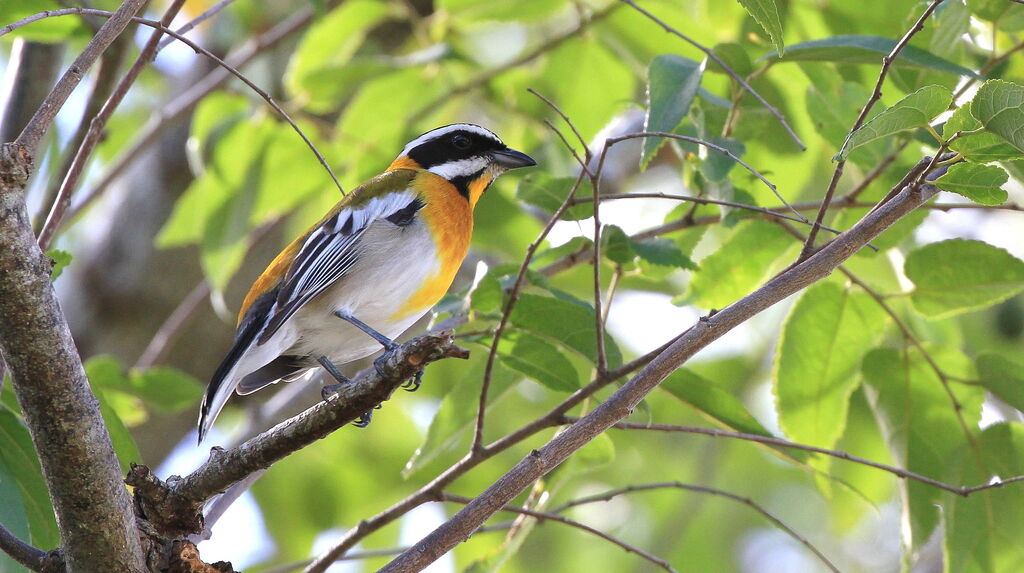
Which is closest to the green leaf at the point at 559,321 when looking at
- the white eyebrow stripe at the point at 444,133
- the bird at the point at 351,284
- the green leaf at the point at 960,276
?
the bird at the point at 351,284

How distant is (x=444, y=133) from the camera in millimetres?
4785

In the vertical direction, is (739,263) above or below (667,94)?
below

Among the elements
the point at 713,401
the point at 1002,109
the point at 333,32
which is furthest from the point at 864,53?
the point at 333,32

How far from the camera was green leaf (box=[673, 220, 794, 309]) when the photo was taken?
3.76 m

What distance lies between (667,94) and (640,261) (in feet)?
2.11

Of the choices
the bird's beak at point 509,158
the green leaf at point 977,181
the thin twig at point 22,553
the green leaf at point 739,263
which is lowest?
the green leaf at point 977,181

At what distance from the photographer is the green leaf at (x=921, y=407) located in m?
3.62

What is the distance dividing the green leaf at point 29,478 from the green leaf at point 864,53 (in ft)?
7.94

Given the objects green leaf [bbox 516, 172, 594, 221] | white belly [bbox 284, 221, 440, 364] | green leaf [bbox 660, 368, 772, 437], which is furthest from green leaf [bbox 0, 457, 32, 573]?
green leaf [bbox 660, 368, 772, 437]

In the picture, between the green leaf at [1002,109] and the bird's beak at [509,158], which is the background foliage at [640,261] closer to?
the green leaf at [1002,109]

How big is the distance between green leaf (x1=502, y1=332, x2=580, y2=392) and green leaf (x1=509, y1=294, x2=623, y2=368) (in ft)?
0.12

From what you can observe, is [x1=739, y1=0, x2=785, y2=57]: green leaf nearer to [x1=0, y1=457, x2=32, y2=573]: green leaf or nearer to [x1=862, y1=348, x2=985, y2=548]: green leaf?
[x1=862, y1=348, x2=985, y2=548]: green leaf

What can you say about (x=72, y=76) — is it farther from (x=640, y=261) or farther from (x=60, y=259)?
(x=640, y=261)

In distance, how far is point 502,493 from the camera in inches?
97.1
